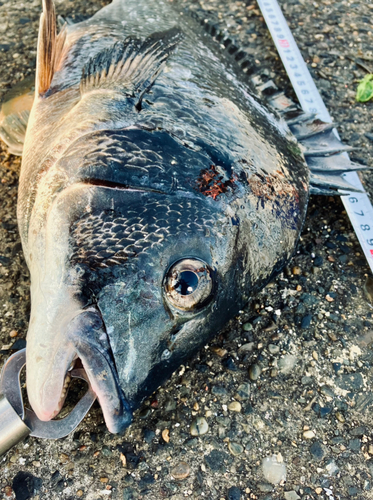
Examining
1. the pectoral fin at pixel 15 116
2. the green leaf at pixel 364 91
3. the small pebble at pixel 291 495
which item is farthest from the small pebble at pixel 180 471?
the green leaf at pixel 364 91

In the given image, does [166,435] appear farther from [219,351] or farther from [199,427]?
[219,351]

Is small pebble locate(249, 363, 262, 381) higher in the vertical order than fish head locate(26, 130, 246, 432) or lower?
lower

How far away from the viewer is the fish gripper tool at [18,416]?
6.27 ft

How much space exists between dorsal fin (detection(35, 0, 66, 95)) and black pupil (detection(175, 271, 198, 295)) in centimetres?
166

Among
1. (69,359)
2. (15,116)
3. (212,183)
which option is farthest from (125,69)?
(69,359)

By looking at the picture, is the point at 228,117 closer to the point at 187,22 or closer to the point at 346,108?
the point at 187,22

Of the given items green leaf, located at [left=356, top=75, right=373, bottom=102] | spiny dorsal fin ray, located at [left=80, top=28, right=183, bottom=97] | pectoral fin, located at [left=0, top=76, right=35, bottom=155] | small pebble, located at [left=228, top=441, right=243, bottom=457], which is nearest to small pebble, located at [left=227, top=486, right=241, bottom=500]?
small pebble, located at [left=228, top=441, right=243, bottom=457]

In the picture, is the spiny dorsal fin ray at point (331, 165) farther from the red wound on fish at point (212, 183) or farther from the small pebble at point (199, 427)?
the small pebble at point (199, 427)

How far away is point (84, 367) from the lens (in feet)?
5.43

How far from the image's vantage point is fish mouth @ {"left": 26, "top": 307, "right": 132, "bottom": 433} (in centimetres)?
165

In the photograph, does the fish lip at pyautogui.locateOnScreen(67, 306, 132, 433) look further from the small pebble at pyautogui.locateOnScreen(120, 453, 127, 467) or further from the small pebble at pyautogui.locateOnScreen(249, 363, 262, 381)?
the small pebble at pyautogui.locateOnScreen(249, 363, 262, 381)

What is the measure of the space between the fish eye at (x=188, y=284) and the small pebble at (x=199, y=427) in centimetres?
95

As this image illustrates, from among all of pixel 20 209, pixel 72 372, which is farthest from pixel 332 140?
pixel 72 372

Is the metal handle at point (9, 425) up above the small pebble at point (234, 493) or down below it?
above
